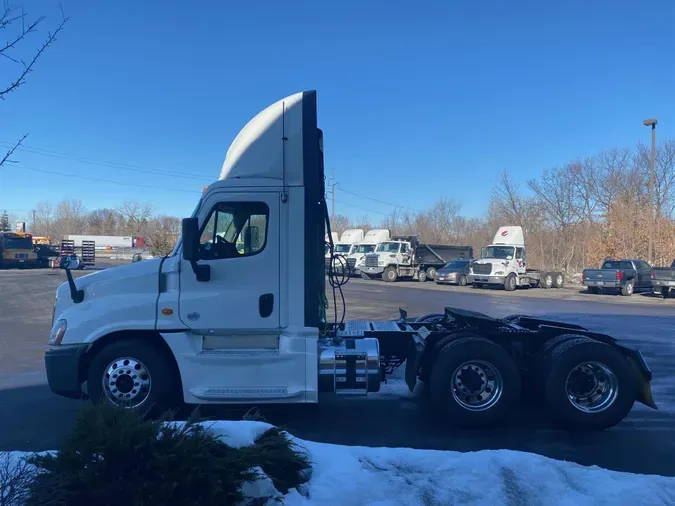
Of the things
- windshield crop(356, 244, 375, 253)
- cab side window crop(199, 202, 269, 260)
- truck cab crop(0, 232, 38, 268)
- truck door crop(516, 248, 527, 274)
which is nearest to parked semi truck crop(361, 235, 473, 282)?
windshield crop(356, 244, 375, 253)

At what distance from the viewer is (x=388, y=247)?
125ft

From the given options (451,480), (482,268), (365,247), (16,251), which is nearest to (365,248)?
(365,247)

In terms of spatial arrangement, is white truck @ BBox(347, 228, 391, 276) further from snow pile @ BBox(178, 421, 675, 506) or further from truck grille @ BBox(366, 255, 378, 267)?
snow pile @ BBox(178, 421, 675, 506)

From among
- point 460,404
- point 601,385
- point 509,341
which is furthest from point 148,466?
point 601,385

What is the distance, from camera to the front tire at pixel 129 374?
20.0 ft

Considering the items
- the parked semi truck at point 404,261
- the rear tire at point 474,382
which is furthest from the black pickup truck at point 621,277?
the rear tire at point 474,382

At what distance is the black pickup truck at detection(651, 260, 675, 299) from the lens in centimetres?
2636

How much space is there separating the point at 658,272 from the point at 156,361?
26687 millimetres

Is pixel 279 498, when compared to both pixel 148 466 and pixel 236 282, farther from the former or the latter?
pixel 236 282

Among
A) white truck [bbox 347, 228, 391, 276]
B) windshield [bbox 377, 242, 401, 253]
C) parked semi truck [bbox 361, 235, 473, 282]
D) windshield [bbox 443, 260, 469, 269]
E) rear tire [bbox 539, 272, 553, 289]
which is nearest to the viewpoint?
rear tire [bbox 539, 272, 553, 289]

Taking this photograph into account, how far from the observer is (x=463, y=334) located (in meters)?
6.57

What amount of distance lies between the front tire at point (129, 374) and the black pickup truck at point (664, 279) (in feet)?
86.5

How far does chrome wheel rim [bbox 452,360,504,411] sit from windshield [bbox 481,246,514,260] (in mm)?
25748

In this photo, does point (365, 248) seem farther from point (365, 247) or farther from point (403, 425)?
point (403, 425)
